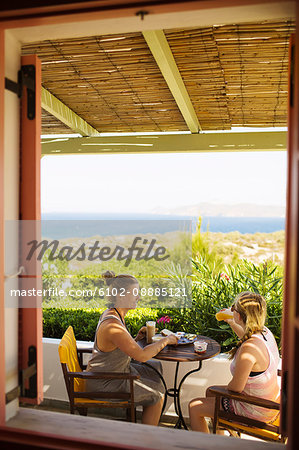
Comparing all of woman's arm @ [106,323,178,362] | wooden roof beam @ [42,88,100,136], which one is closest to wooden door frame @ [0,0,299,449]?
woman's arm @ [106,323,178,362]

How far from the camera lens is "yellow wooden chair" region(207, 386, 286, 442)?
92.7 inches

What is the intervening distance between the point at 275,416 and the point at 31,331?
1673mm

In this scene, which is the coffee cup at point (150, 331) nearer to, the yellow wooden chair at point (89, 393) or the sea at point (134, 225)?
the yellow wooden chair at point (89, 393)

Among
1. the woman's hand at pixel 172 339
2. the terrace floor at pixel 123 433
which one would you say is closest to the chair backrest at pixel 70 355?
the woman's hand at pixel 172 339

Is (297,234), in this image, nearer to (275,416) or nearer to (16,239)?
(16,239)

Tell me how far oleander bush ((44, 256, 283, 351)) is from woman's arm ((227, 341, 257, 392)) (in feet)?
3.85

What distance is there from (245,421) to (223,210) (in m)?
45.6

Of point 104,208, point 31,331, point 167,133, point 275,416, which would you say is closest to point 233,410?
point 275,416

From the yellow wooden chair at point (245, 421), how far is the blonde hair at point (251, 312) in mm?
334

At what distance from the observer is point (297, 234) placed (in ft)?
4.11

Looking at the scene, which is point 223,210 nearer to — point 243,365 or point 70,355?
point 70,355

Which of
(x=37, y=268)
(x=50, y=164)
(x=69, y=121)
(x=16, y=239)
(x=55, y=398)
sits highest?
(x=50, y=164)

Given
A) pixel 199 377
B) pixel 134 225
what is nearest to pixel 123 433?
pixel 199 377

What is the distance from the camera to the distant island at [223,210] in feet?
152
